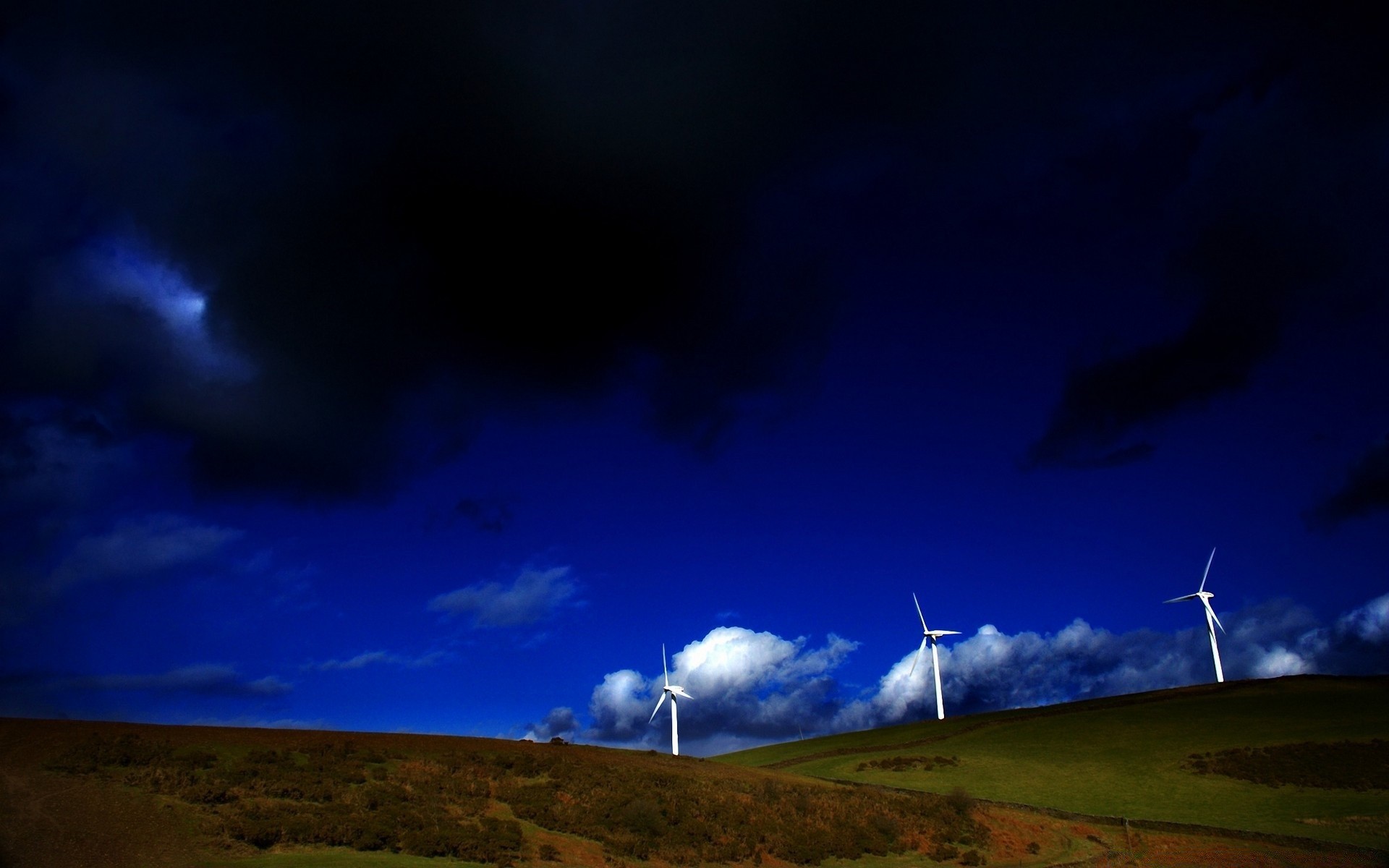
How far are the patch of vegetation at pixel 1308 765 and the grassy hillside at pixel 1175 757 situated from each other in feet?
0.51

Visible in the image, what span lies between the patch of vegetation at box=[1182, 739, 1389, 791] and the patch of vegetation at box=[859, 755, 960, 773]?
19.7m

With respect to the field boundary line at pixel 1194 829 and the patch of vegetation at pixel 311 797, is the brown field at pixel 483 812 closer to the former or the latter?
the patch of vegetation at pixel 311 797

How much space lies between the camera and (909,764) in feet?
243

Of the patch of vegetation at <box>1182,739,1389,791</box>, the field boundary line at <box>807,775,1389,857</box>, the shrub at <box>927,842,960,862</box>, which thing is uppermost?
the patch of vegetation at <box>1182,739,1389,791</box>

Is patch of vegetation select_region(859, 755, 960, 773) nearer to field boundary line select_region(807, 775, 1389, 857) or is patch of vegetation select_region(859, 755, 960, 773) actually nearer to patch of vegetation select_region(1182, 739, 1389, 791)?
field boundary line select_region(807, 775, 1389, 857)

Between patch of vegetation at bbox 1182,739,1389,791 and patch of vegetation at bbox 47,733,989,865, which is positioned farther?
patch of vegetation at bbox 1182,739,1389,791

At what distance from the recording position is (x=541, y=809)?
3312 cm

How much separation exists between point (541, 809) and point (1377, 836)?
4312cm

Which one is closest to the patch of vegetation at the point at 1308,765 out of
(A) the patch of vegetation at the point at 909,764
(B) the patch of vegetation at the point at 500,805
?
(A) the patch of vegetation at the point at 909,764

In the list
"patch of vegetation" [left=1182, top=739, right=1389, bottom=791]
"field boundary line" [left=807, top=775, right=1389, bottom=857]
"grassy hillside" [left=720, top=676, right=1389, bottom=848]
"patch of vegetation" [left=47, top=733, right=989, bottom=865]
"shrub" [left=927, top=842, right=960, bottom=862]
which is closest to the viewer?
"patch of vegetation" [left=47, top=733, right=989, bottom=865]

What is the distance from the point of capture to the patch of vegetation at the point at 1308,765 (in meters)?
52.9

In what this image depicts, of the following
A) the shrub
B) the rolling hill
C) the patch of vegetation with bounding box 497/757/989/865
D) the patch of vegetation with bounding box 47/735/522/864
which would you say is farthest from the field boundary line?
the patch of vegetation with bounding box 47/735/522/864

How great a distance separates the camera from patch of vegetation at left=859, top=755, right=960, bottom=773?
72750 mm

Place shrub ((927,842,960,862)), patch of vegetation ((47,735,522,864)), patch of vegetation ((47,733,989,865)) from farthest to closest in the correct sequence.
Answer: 1. shrub ((927,842,960,862))
2. patch of vegetation ((47,733,989,865))
3. patch of vegetation ((47,735,522,864))
